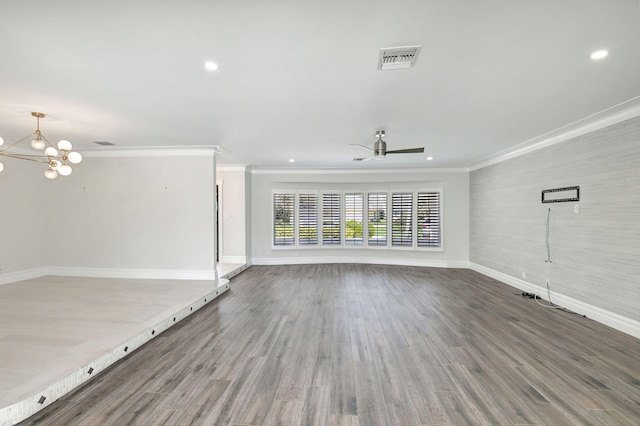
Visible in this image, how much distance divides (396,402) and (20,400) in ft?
8.99

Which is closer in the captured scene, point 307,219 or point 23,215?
point 23,215

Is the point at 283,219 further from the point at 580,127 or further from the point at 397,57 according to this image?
the point at 580,127

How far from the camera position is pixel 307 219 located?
8305 mm

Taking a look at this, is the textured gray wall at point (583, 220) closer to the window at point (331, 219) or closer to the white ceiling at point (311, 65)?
the white ceiling at point (311, 65)

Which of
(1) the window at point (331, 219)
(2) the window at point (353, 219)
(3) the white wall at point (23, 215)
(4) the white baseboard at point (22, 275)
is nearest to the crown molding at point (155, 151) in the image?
(3) the white wall at point (23, 215)

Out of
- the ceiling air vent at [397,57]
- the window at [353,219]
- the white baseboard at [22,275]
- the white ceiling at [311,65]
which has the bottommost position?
the white baseboard at [22,275]

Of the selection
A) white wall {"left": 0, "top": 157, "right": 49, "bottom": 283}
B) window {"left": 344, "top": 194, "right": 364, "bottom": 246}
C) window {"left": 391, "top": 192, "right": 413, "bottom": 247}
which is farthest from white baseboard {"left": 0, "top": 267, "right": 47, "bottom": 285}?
window {"left": 391, "top": 192, "right": 413, "bottom": 247}

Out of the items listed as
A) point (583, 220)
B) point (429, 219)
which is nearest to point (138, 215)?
point (429, 219)

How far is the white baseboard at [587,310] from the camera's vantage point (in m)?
3.40

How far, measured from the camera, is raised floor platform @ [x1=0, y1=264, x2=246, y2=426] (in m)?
2.28

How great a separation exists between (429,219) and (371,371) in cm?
591

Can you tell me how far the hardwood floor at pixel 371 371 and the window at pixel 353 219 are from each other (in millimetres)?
3804

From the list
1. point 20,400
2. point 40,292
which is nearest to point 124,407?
point 20,400

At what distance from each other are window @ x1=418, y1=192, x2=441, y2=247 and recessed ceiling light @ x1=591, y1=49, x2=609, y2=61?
5654mm
